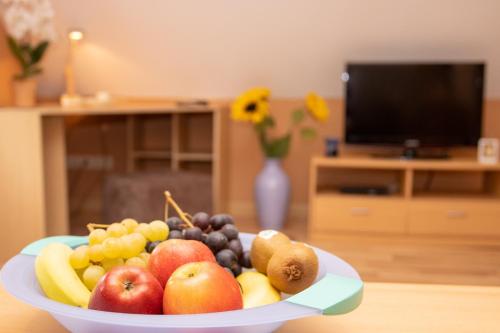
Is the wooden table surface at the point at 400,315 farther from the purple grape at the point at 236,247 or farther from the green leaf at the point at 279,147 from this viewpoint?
the green leaf at the point at 279,147

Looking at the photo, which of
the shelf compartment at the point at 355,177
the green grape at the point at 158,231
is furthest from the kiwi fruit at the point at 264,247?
the shelf compartment at the point at 355,177

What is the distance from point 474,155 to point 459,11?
93 centimetres

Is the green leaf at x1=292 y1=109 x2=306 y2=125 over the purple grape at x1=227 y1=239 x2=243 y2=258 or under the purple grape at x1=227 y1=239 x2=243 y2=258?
over

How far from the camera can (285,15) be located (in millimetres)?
3729

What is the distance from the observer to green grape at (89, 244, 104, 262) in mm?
Answer: 866

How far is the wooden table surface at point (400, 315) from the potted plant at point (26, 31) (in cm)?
250

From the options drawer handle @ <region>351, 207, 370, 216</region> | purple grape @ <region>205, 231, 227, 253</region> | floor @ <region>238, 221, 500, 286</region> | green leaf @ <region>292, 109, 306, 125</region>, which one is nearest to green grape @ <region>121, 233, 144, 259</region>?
purple grape @ <region>205, 231, 227, 253</region>

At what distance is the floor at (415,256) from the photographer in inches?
114

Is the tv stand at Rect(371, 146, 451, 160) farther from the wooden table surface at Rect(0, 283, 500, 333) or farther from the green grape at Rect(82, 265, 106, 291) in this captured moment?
the green grape at Rect(82, 265, 106, 291)

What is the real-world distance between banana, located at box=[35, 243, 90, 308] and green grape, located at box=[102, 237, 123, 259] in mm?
55

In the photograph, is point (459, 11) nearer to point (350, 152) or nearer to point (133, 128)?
point (350, 152)

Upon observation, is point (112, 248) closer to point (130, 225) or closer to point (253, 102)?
point (130, 225)

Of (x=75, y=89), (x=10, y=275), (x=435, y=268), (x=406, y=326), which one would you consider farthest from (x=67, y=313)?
(x=75, y=89)

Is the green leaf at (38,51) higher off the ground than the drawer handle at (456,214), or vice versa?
the green leaf at (38,51)
